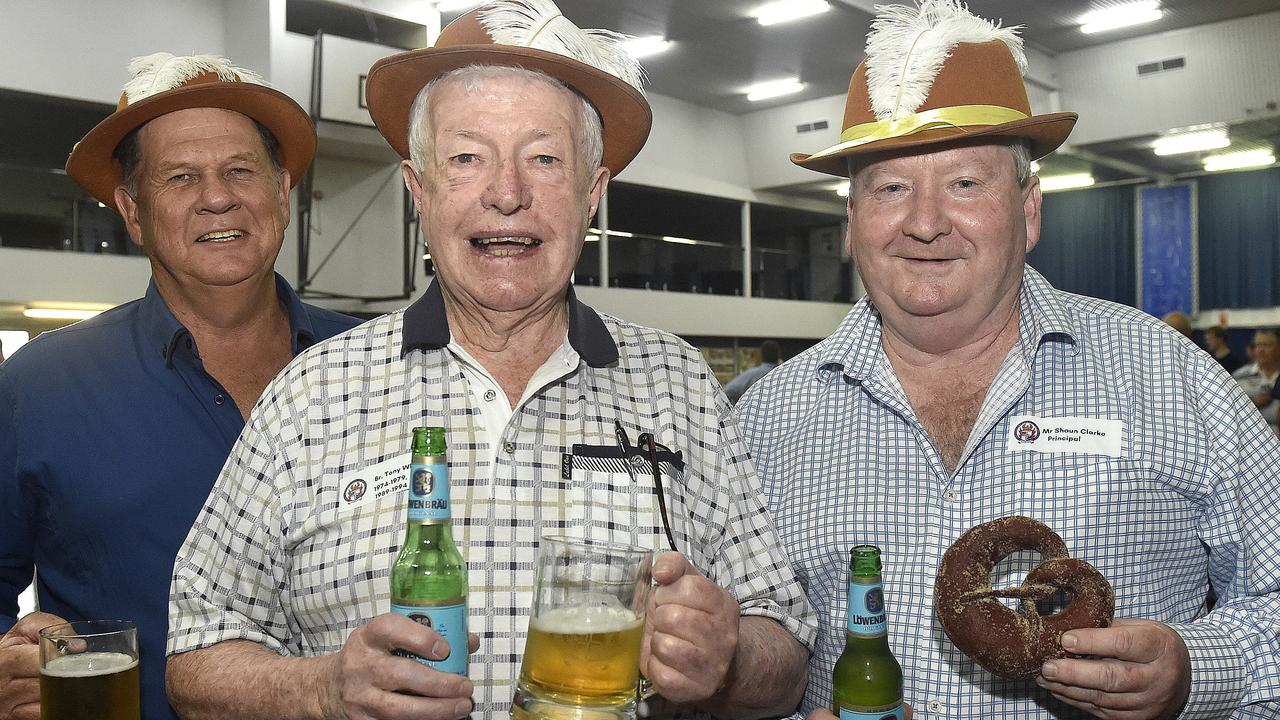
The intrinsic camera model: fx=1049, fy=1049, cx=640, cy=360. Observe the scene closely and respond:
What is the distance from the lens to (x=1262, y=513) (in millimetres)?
1998

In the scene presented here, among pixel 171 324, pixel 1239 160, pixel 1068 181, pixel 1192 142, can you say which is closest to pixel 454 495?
pixel 171 324

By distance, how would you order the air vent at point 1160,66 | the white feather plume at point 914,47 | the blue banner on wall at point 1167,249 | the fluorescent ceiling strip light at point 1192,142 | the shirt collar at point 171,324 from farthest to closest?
the blue banner on wall at point 1167,249
the fluorescent ceiling strip light at point 1192,142
the air vent at point 1160,66
the shirt collar at point 171,324
the white feather plume at point 914,47

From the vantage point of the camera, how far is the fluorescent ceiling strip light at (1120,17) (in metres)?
13.1

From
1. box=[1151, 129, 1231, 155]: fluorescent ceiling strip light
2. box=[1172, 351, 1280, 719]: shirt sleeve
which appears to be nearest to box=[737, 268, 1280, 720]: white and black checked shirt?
box=[1172, 351, 1280, 719]: shirt sleeve

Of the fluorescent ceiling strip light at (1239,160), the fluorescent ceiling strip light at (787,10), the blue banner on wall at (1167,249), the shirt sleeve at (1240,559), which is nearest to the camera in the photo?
the shirt sleeve at (1240,559)

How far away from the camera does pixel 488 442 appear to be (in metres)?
1.75

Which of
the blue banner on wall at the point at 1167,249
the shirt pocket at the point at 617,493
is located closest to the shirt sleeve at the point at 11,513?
the shirt pocket at the point at 617,493

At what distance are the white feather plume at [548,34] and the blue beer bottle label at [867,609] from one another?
98 cm

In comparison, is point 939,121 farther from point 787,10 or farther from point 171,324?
point 787,10

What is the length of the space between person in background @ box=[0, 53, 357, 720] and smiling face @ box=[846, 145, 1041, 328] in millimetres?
1408

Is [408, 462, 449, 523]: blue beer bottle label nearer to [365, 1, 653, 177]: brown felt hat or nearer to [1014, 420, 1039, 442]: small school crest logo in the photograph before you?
[365, 1, 653, 177]: brown felt hat

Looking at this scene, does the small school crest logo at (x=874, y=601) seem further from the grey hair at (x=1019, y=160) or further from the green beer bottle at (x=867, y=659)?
the grey hair at (x=1019, y=160)

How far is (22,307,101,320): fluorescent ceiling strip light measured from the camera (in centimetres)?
939

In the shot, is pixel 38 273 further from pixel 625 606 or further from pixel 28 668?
pixel 625 606
